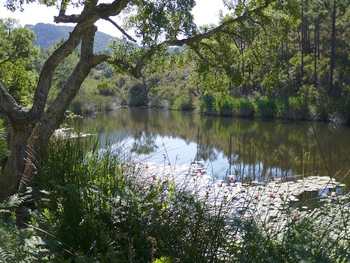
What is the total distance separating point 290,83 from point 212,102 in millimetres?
5645

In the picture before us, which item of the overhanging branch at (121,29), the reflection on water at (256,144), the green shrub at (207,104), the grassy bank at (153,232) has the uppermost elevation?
the overhanging branch at (121,29)

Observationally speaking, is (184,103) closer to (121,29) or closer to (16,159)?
(121,29)

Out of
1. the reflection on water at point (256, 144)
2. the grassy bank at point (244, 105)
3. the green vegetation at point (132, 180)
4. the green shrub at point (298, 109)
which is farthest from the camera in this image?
the green shrub at point (298, 109)

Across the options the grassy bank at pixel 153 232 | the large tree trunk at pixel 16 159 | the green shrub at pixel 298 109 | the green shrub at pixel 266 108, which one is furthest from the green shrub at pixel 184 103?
the grassy bank at pixel 153 232

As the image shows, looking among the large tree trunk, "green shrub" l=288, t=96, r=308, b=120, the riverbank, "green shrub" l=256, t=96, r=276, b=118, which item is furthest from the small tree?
"green shrub" l=256, t=96, r=276, b=118

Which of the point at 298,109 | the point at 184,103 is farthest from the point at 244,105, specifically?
the point at 184,103

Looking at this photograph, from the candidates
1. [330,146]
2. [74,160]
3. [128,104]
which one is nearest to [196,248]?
[74,160]

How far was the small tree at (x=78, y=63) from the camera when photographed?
487 cm

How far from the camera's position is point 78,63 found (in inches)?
211

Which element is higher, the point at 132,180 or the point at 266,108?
the point at 266,108

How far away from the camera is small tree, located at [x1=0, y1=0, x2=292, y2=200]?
487 centimetres

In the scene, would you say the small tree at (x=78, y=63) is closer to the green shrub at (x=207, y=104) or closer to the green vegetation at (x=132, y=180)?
the green vegetation at (x=132, y=180)

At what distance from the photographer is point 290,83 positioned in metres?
28.6

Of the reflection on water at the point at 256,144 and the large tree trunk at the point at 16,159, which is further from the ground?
the large tree trunk at the point at 16,159
